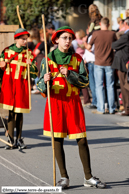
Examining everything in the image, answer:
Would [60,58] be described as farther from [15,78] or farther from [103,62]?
[103,62]

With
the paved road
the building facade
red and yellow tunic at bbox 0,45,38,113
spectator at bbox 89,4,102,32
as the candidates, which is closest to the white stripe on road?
the paved road

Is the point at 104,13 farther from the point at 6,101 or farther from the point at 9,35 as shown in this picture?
the point at 6,101

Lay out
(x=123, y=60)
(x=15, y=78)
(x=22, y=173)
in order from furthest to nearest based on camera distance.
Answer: (x=123, y=60) → (x=15, y=78) → (x=22, y=173)

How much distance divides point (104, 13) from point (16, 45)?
414 inches

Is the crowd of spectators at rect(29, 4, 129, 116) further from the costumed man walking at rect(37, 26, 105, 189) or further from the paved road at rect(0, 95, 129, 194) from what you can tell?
the costumed man walking at rect(37, 26, 105, 189)

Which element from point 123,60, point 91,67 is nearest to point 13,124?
point 123,60

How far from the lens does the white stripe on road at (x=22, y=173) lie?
5.40m

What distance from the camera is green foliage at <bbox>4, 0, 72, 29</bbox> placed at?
19.0 metres

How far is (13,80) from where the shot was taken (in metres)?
7.29

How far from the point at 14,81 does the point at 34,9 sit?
12.2 m

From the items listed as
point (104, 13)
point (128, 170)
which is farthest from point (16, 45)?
point (104, 13)

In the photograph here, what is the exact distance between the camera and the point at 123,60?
33.7 ft

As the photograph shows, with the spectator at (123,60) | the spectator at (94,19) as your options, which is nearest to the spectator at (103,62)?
the spectator at (123,60)

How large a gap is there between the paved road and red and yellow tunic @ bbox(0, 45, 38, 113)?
0.74 m
